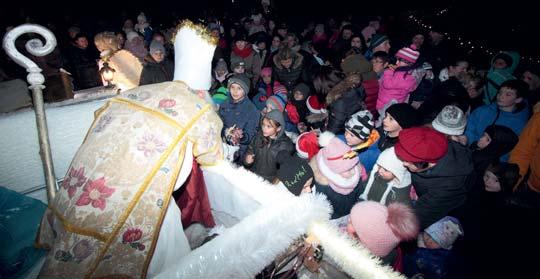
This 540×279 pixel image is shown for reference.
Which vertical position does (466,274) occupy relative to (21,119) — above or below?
below

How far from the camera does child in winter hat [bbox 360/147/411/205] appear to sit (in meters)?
2.47

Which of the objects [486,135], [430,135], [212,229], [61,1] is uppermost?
[61,1]

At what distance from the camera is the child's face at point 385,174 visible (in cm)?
251

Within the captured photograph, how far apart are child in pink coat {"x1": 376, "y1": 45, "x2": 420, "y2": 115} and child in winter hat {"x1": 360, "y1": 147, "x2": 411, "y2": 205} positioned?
183cm

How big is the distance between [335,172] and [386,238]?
2.55ft

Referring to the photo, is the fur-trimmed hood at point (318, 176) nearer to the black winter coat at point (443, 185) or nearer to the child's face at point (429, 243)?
the black winter coat at point (443, 185)

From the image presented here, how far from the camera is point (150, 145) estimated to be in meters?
1.30

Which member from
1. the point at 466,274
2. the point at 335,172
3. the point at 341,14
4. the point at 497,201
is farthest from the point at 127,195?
the point at 341,14

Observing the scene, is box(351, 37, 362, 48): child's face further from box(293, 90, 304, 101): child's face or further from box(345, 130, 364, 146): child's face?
box(345, 130, 364, 146): child's face

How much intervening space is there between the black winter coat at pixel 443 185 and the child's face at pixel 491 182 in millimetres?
613

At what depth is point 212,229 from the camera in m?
2.21

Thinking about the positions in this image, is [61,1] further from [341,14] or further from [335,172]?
[335,172]

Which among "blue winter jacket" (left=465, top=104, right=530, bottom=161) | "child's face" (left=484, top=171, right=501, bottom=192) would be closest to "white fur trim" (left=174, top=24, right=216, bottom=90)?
"child's face" (left=484, top=171, right=501, bottom=192)

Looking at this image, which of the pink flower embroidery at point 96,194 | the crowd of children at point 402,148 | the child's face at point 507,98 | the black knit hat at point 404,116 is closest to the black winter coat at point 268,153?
the crowd of children at point 402,148
